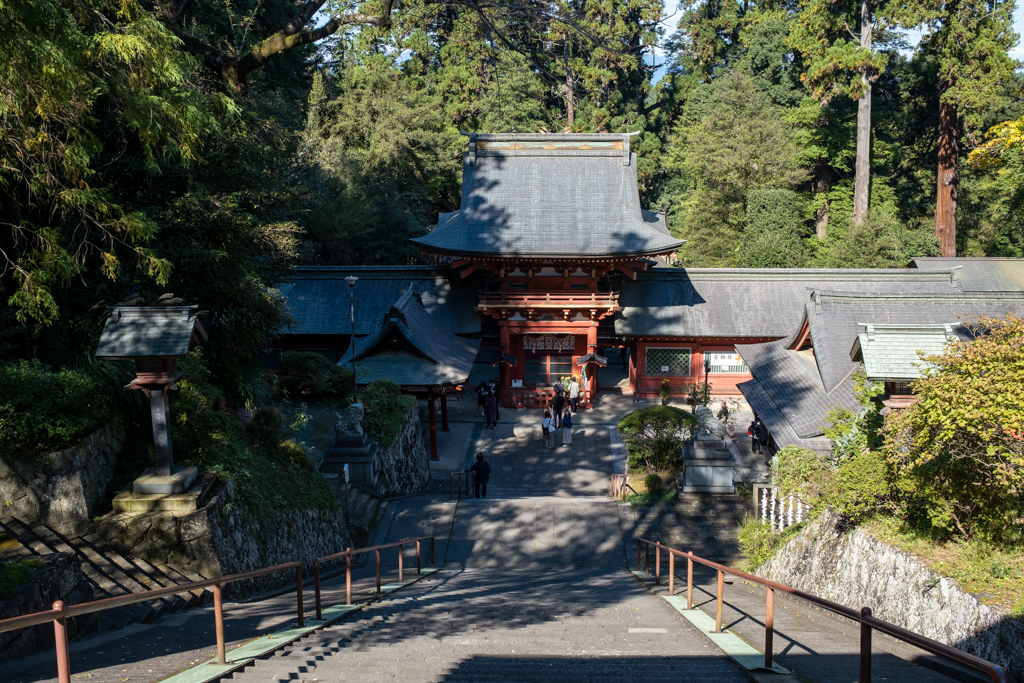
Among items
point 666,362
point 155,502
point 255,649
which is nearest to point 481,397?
point 666,362

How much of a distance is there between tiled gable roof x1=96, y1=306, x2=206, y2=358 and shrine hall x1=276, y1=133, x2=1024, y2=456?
13.0 m

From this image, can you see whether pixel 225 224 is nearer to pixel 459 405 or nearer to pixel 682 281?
pixel 459 405

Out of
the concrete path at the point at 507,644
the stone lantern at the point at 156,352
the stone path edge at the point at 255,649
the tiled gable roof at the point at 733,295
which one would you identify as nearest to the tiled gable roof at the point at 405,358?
the tiled gable roof at the point at 733,295

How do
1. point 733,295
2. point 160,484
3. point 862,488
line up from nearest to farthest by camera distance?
point 160,484
point 862,488
point 733,295

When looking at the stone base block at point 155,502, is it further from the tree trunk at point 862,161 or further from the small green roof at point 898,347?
the tree trunk at point 862,161

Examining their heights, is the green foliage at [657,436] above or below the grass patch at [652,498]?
above

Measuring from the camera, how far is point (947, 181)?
32.3 m

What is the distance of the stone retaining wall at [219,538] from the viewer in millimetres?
7891

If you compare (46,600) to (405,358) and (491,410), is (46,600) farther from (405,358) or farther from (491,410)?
(491,410)

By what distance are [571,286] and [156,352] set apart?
18072 millimetres

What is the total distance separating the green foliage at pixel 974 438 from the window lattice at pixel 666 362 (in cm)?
1775

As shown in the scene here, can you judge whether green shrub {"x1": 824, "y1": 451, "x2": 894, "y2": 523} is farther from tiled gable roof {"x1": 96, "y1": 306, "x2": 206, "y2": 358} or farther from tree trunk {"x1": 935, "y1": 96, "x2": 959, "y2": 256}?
tree trunk {"x1": 935, "y1": 96, "x2": 959, "y2": 256}

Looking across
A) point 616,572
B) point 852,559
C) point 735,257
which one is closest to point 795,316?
point 735,257

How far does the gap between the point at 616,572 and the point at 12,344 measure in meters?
9.49
